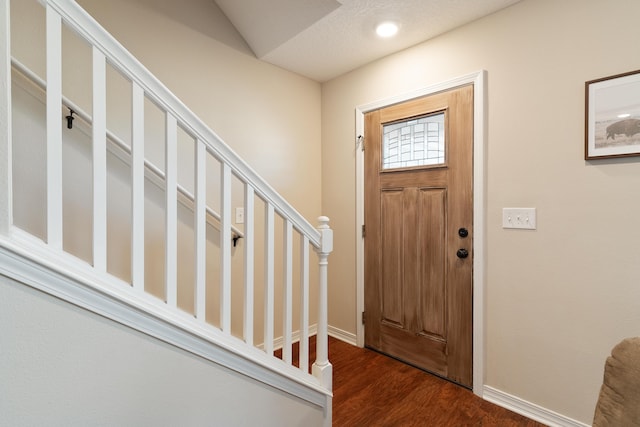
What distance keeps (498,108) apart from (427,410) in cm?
185

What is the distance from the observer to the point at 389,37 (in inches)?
82.9

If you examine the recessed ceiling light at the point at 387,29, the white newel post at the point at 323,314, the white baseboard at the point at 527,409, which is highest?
the recessed ceiling light at the point at 387,29


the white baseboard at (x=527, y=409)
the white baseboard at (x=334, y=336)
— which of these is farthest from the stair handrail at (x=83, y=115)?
the white baseboard at (x=527, y=409)

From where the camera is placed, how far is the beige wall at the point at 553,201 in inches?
58.3

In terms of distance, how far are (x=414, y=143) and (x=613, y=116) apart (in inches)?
41.9

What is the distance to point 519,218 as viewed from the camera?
69.7 inches

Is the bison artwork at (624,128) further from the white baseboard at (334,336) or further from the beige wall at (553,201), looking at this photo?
the white baseboard at (334,336)

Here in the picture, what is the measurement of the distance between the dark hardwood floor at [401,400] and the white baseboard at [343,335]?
1.03 ft

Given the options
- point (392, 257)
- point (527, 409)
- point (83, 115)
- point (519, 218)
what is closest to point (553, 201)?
point (519, 218)

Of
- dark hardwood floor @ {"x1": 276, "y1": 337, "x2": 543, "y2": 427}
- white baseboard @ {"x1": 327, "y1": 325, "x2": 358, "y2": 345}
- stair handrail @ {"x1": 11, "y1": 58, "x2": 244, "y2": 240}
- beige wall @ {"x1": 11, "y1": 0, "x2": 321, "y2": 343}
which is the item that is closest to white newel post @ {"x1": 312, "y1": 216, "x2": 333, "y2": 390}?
dark hardwood floor @ {"x1": 276, "y1": 337, "x2": 543, "y2": 427}

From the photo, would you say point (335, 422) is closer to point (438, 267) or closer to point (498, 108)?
point (438, 267)

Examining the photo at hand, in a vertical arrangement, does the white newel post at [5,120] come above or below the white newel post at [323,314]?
above

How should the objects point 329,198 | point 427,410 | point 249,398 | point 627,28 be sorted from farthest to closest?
point 329,198 < point 427,410 < point 627,28 < point 249,398

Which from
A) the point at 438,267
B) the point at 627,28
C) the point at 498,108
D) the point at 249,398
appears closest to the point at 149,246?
the point at 249,398
